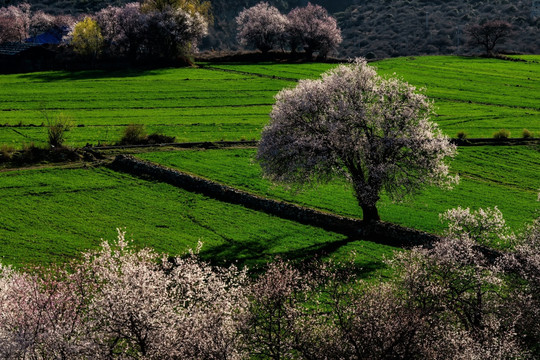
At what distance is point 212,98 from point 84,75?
39175 millimetres

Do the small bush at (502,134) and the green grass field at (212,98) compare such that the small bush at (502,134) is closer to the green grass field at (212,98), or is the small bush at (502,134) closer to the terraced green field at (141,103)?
the green grass field at (212,98)

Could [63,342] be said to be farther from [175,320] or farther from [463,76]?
[463,76]

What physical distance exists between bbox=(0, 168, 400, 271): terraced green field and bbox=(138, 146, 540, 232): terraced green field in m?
5.21

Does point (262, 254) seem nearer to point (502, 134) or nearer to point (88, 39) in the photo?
point (502, 134)

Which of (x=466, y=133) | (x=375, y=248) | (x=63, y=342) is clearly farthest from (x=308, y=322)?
(x=466, y=133)

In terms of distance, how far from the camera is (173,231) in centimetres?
5322

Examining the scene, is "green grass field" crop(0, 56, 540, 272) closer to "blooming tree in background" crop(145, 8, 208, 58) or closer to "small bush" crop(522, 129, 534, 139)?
"small bush" crop(522, 129, 534, 139)

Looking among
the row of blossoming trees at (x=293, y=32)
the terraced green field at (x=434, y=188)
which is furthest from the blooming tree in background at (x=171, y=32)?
the terraced green field at (x=434, y=188)

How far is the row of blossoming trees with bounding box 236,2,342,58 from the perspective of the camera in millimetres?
166875

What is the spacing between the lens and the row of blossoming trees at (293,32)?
547 feet

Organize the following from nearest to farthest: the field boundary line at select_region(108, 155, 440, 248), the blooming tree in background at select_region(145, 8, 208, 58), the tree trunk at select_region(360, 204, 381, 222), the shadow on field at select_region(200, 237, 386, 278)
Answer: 1. the shadow on field at select_region(200, 237, 386, 278)
2. the field boundary line at select_region(108, 155, 440, 248)
3. the tree trunk at select_region(360, 204, 381, 222)
4. the blooming tree in background at select_region(145, 8, 208, 58)

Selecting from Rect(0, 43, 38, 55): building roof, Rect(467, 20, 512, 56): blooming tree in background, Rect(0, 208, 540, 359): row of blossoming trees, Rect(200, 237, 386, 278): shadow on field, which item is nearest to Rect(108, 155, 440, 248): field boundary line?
Rect(200, 237, 386, 278): shadow on field

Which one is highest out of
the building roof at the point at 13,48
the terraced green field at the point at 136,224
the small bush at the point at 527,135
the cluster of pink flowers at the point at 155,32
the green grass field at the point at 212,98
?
the cluster of pink flowers at the point at 155,32

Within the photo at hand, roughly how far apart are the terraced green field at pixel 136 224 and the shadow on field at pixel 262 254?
76 millimetres
